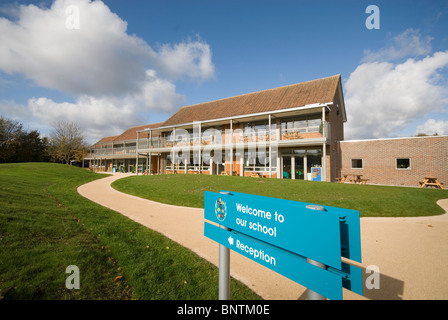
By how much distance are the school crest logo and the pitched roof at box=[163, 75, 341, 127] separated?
1741cm

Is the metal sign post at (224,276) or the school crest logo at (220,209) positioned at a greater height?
the school crest logo at (220,209)

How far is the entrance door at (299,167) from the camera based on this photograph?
678 inches

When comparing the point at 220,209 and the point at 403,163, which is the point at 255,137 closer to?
the point at 403,163

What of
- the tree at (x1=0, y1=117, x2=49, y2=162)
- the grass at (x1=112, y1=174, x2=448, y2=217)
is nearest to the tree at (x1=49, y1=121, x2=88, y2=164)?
the tree at (x1=0, y1=117, x2=49, y2=162)

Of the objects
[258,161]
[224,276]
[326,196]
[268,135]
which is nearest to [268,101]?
[268,135]

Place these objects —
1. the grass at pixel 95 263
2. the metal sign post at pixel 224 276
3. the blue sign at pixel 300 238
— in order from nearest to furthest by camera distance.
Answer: the blue sign at pixel 300 238 → the metal sign post at pixel 224 276 → the grass at pixel 95 263

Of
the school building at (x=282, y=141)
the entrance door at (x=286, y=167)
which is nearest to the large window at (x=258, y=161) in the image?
the school building at (x=282, y=141)

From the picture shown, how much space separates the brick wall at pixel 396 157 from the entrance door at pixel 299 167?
4009 millimetres

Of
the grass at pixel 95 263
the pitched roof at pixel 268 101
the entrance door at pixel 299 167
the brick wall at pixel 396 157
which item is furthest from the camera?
the pitched roof at pixel 268 101

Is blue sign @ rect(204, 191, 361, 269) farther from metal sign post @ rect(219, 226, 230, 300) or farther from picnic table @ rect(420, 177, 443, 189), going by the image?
picnic table @ rect(420, 177, 443, 189)

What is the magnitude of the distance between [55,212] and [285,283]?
6.22m

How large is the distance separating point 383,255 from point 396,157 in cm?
1641

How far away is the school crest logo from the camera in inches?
89.1

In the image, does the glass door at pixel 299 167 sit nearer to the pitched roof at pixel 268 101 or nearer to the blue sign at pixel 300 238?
the pitched roof at pixel 268 101
